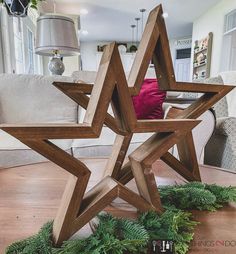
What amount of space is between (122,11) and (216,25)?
1.88 meters

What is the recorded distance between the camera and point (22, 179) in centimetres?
75

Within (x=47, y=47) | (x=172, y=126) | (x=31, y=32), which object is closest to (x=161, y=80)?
(x=172, y=126)

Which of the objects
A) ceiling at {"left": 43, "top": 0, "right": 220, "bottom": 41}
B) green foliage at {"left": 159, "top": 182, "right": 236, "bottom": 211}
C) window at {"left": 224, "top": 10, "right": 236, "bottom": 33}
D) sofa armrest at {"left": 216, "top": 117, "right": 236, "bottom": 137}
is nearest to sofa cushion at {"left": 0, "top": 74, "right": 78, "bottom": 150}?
sofa armrest at {"left": 216, "top": 117, "right": 236, "bottom": 137}

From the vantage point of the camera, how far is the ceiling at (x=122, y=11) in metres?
4.20

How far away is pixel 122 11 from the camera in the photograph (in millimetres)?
4641

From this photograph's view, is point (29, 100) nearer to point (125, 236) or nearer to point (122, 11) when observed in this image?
point (125, 236)

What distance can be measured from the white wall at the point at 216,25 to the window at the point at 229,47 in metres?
0.09

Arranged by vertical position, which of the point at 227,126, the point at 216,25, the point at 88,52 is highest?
the point at 216,25

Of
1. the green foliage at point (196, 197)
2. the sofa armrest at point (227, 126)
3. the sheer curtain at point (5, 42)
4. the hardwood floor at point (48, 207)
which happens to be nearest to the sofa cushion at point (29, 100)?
the sheer curtain at point (5, 42)

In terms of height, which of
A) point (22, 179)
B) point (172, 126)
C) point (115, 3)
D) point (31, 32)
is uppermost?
point (115, 3)

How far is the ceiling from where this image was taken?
4199 mm

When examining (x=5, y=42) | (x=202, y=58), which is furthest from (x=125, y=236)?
(x=202, y=58)

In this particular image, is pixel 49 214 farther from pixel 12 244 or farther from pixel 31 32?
pixel 31 32

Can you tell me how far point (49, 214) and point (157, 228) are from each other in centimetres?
25
